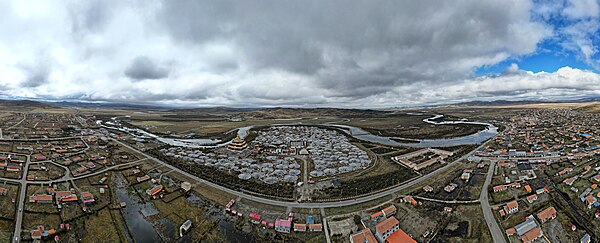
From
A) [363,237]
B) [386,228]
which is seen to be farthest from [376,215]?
[363,237]

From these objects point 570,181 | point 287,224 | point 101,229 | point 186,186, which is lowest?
point 101,229

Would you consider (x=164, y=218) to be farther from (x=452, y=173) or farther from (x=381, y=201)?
(x=452, y=173)

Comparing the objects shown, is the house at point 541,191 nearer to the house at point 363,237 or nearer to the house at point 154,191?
the house at point 363,237

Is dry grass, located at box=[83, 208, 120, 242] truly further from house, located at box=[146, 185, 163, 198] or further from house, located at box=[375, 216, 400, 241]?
house, located at box=[375, 216, 400, 241]

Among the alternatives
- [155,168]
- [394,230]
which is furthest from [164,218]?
[394,230]

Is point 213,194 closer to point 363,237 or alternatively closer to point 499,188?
point 363,237

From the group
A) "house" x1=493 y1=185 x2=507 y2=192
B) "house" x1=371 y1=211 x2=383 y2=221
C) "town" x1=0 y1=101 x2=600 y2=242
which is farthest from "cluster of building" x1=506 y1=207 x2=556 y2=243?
"house" x1=371 y1=211 x2=383 y2=221
